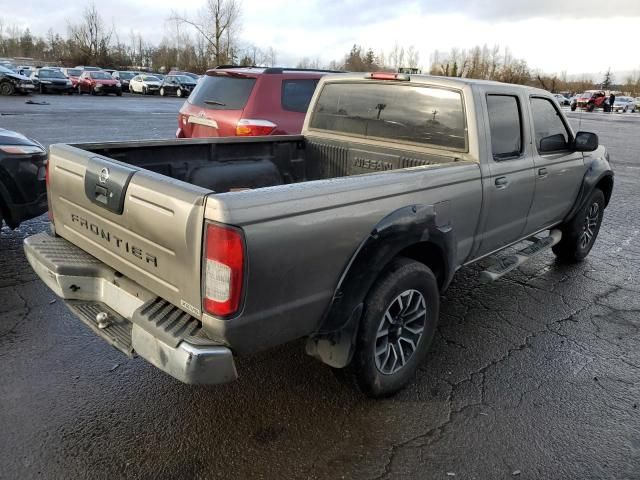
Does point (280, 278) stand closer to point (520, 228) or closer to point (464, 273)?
point (520, 228)

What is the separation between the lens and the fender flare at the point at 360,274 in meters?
2.64

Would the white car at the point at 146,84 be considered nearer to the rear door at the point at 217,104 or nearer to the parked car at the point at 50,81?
the parked car at the point at 50,81

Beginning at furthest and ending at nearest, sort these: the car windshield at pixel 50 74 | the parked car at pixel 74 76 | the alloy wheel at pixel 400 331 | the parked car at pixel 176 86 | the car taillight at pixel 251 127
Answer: the parked car at pixel 176 86, the parked car at pixel 74 76, the car windshield at pixel 50 74, the car taillight at pixel 251 127, the alloy wheel at pixel 400 331

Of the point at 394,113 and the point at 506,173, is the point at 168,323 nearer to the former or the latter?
the point at 394,113

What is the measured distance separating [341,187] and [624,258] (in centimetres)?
489

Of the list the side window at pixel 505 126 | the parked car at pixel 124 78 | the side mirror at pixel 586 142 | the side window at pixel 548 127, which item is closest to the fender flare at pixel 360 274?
the side window at pixel 505 126

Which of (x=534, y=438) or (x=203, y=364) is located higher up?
(x=203, y=364)

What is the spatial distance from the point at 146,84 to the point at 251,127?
115ft

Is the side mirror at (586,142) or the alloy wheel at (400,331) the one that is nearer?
the alloy wheel at (400,331)

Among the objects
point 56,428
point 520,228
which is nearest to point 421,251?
point 520,228

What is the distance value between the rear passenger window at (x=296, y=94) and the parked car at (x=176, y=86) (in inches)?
1265

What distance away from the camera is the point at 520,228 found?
4301mm

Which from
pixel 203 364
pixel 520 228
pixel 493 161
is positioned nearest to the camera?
pixel 203 364

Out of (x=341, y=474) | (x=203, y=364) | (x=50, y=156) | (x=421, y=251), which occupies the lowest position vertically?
(x=341, y=474)
